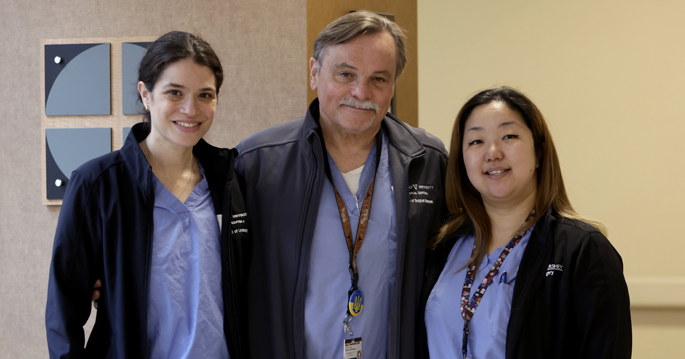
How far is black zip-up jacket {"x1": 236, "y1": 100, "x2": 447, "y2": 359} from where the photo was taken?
1815 mm

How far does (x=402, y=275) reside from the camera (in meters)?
1.82

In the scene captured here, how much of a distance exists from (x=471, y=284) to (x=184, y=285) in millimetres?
923

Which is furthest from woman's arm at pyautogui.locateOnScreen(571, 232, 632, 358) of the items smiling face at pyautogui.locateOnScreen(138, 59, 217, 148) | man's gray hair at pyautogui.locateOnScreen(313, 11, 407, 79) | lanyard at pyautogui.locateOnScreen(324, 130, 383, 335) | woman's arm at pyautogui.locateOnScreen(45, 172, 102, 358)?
woman's arm at pyautogui.locateOnScreen(45, 172, 102, 358)

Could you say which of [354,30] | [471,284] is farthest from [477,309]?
[354,30]

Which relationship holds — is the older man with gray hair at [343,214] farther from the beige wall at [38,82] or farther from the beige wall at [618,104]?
the beige wall at [618,104]

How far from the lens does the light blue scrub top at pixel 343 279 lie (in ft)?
6.01

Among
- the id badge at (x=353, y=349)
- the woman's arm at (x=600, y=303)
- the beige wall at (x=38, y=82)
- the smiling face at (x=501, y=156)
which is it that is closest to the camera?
the woman's arm at (x=600, y=303)

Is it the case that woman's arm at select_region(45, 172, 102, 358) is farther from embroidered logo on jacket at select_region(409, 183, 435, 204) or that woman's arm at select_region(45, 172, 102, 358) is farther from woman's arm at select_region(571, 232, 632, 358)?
woman's arm at select_region(571, 232, 632, 358)

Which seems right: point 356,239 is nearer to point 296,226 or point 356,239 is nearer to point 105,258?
point 296,226

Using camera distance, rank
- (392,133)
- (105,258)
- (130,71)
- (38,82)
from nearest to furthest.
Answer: (105,258), (392,133), (130,71), (38,82)

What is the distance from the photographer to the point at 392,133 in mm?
2066

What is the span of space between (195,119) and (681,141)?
3901 millimetres

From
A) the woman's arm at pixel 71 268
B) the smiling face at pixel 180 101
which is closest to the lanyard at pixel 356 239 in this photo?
the smiling face at pixel 180 101

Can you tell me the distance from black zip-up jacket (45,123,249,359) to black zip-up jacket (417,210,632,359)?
44.1 inches
